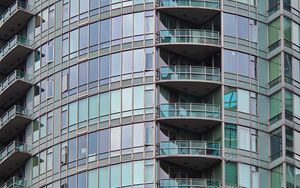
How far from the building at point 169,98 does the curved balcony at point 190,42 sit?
74mm

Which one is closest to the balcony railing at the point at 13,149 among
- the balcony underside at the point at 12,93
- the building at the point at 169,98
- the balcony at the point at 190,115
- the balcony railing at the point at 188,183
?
the building at the point at 169,98

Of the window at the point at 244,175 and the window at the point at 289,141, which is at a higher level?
the window at the point at 289,141

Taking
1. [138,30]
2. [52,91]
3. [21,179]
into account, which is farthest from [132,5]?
[21,179]

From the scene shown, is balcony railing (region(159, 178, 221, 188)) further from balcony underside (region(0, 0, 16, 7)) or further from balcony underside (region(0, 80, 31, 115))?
balcony underside (region(0, 0, 16, 7))

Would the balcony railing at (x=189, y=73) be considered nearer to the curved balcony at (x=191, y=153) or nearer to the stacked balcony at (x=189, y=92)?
the stacked balcony at (x=189, y=92)

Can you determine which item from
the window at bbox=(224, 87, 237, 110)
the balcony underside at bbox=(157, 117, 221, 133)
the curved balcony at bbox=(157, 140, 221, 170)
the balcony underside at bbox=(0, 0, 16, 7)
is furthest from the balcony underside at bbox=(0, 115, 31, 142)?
the window at bbox=(224, 87, 237, 110)

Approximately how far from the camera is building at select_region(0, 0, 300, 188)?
107375 mm

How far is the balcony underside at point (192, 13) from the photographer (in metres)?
111

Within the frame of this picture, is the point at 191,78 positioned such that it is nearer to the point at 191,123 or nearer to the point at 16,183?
the point at 191,123

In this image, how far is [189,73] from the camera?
110 m

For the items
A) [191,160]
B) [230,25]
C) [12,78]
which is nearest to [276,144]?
[191,160]

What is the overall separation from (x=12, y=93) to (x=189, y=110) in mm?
17142

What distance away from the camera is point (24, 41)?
11881 cm

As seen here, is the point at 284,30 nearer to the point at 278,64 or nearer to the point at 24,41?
the point at 278,64
